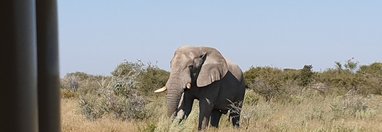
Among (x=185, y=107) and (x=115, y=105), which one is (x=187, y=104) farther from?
(x=115, y=105)

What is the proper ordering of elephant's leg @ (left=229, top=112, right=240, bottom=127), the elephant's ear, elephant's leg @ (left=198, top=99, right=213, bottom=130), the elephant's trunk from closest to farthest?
1. the elephant's trunk
2. elephant's leg @ (left=198, top=99, right=213, bottom=130)
3. the elephant's ear
4. elephant's leg @ (left=229, top=112, right=240, bottom=127)

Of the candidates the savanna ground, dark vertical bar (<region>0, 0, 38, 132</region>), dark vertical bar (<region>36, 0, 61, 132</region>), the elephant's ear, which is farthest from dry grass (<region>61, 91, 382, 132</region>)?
dark vertical bar (<region>0, 0, 38, 132</region>)

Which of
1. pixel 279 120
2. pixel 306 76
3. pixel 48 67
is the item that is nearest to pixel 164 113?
pixel 279 120

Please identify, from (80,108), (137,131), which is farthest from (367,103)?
(137,131)

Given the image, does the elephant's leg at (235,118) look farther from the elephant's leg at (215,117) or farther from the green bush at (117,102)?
the green bush at (117,102)

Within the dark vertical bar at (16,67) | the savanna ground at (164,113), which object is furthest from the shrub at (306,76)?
the dark vertical bar at (16,67)

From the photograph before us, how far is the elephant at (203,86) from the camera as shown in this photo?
13.1 metres

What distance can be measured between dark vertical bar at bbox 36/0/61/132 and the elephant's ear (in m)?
12.8

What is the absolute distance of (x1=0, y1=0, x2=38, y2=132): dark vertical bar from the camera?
0.62 m

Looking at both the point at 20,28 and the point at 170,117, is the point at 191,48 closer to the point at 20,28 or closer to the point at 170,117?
the point at 170,117

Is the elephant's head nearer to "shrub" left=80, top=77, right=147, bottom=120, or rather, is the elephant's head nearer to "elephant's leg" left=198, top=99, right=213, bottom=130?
"elephant's leg" left=198, top=99, right=213, bottom=130

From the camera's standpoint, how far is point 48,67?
29.2 inches

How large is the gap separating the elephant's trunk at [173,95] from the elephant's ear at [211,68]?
0.58m

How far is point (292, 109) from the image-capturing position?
735 inches
